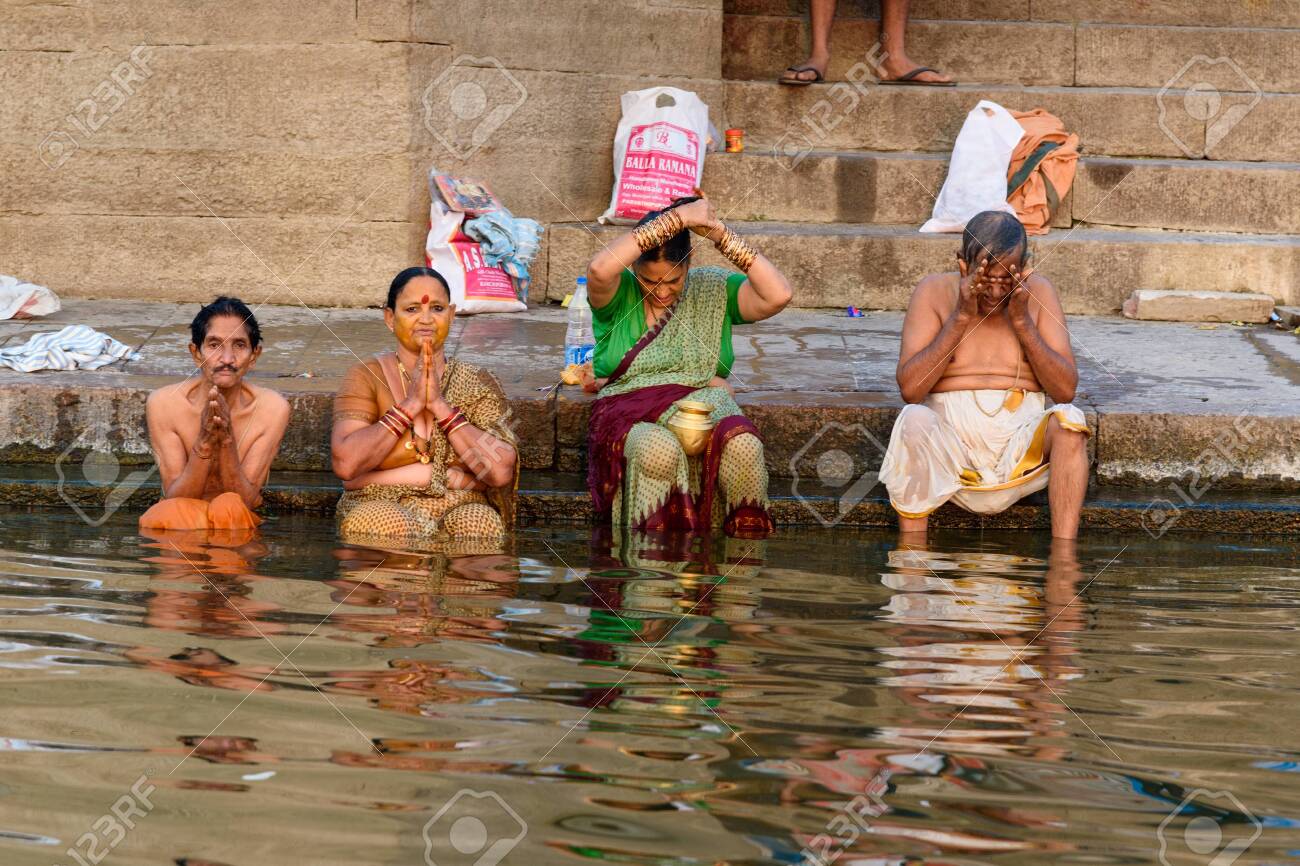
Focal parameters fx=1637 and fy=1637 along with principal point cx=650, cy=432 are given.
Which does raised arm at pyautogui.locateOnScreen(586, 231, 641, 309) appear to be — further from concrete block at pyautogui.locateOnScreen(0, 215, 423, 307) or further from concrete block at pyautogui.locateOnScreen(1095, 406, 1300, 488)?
concrete block at pyautogui.locateOnScreen(0, 215, 423, 307)

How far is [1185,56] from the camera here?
992 cm

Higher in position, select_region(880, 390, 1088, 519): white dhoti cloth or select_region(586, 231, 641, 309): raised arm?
select_region(586, 231, 641, 309): raised arm

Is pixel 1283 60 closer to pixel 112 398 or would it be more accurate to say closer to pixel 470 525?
pixel 470 525

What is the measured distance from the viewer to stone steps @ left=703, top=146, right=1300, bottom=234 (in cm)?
905

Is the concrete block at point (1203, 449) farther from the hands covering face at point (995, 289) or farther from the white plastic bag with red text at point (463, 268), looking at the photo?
the white plastic bag with red text at point (463, 268)

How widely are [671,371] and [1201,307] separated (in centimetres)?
353

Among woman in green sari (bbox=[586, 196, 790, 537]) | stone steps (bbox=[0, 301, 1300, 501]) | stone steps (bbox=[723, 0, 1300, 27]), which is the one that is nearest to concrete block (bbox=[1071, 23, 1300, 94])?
stone steps (bbox=[723, 0, 1300, 27])

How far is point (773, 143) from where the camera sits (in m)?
9.66

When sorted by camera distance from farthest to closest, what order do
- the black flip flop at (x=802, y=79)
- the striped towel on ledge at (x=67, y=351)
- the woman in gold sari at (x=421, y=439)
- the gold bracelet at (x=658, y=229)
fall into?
the black flip flop at (x=802, y=79), the striped towel on ledge at (x=67, y=351), the gold bracelet at (x=658, y=229), the woman in gold sari at (x=421, y=439)

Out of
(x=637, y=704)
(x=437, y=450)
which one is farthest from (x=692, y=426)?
(x=637, y=704)

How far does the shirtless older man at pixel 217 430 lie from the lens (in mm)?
5809

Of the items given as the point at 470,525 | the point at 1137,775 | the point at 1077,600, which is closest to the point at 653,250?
the point at 470,525

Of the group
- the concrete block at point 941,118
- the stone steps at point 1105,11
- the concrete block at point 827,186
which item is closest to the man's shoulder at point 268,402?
the concrete block at point 827,186

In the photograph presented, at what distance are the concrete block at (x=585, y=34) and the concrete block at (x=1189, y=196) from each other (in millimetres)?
2333
